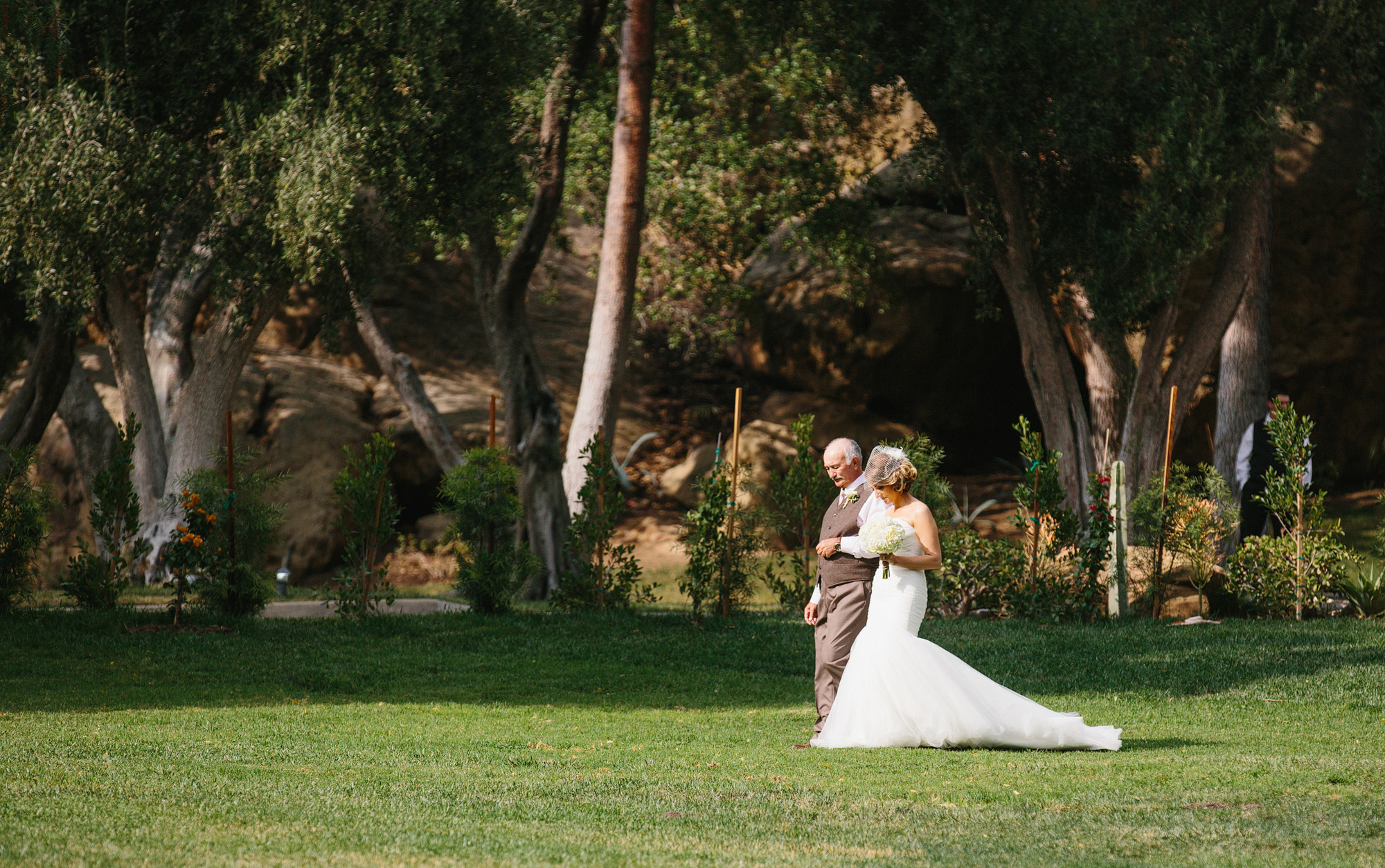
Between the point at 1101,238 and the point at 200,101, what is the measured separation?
1037 centimetres

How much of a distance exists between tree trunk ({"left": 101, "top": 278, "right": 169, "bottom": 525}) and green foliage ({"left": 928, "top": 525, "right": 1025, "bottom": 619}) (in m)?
9.46

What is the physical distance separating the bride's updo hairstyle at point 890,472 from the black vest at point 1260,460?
8.58 metres

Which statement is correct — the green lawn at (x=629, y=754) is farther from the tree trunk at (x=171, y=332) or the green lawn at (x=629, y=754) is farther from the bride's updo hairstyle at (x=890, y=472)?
the tree trunk at (x=171, y=332)

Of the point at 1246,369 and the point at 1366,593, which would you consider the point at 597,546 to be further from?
the point at 1246,369

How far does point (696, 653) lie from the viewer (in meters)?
10.8

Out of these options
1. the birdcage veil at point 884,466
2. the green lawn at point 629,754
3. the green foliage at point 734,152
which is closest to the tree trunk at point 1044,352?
the green foliage at point 734,152

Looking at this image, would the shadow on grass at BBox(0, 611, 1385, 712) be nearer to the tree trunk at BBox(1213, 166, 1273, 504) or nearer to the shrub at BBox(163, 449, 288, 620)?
the shrub at BBox(163, 449, 288, 620)

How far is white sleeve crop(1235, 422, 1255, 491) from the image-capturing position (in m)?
13.7

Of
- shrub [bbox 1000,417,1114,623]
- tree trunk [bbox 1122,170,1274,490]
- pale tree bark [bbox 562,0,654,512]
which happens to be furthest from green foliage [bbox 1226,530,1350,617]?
pale tree bark [bbox 562,0,654,512]

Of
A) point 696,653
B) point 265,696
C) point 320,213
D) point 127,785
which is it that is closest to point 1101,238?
point 696,653

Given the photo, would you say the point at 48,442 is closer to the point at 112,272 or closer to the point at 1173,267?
the point at 112,272

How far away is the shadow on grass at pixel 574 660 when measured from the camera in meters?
8.80

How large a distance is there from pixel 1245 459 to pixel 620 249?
7824mm

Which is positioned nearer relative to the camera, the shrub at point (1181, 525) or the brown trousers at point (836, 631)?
the brown trousers at point (836, 631)
